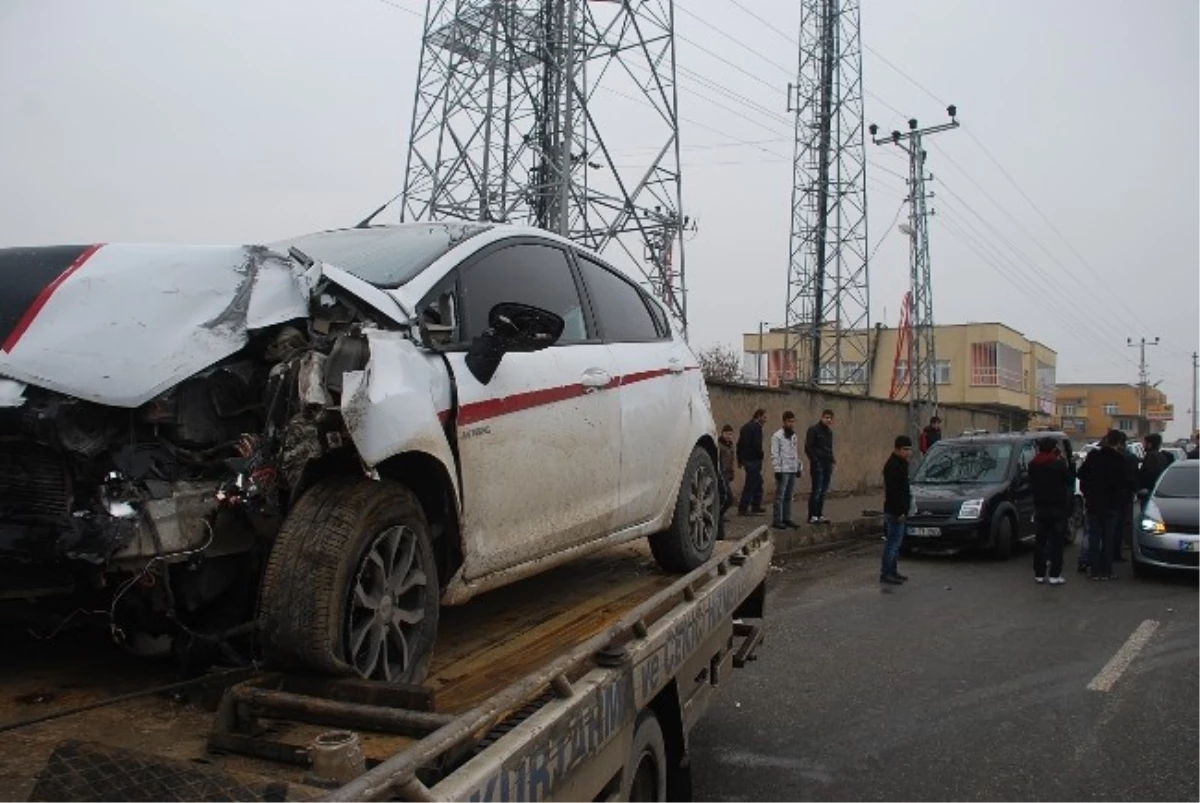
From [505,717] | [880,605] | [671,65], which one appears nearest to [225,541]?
[505,717]

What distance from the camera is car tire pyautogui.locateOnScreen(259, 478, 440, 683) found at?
2.56m

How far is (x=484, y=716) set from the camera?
2.21m

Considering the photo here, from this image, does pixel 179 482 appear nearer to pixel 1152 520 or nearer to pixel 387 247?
pixel 387 247

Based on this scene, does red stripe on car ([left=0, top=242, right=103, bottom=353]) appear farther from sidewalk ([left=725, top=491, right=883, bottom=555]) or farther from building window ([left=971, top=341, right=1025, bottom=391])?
building window ([left=971, top=341, right=1025, bottom=391])

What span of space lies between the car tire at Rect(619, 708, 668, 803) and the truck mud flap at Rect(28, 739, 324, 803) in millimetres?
1616

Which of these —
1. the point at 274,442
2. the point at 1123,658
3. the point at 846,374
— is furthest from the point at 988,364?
the point at 274,442

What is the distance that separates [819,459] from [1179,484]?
446 centimetres

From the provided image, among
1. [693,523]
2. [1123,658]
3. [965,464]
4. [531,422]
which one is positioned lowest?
[1123,658]

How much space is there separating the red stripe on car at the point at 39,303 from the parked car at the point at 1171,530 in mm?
11141

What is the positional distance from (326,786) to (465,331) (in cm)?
174

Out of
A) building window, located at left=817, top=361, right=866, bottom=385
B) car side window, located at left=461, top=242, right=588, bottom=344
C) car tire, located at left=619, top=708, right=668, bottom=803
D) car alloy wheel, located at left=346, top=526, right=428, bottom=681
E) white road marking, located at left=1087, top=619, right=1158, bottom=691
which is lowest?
white road marking, located at left=1087, top=619, right=1158, bottom=691

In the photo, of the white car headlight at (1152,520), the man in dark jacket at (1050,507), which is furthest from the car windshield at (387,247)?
the white car headlight at (1152,520)

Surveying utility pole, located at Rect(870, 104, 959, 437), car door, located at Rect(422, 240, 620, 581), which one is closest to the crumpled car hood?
car door, located at Rect(422, 240, 620, 581)

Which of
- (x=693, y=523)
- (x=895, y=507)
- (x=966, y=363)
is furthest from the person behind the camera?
(x=966, y=363)
